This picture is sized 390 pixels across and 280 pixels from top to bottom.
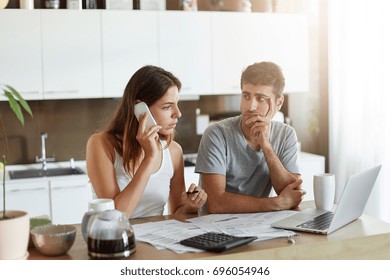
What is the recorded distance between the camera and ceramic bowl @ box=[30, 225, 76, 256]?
142cm

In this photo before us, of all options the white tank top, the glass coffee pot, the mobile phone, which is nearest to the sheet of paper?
the glass coffee pot

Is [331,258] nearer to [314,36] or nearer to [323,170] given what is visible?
[323,170]

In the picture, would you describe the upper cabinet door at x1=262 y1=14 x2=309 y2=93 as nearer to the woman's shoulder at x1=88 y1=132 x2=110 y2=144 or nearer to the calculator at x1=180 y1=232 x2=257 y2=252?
the woman's shoulder at x1=88 y1=132 x2=110 y2=144

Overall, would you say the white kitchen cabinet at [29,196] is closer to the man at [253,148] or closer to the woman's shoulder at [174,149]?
the woman's shoulder at [174,149]

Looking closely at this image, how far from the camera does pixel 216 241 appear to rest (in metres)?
1.47

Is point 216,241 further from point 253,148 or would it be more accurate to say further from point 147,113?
point 253,148

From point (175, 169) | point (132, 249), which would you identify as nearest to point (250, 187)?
point (175, 169)

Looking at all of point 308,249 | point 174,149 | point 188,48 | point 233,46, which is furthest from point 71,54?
point 308,249

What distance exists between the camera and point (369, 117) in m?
3.59

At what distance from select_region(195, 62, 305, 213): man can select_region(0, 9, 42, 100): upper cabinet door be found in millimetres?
1735

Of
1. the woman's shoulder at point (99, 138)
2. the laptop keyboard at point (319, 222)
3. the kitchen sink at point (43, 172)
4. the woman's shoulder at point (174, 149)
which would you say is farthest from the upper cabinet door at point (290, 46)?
the laptop keyboard at point (319, 222)

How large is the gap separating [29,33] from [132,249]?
242 centimetres

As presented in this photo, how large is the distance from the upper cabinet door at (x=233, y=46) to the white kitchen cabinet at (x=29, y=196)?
1.39 metres

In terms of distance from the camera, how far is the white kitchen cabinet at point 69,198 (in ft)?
10.9
